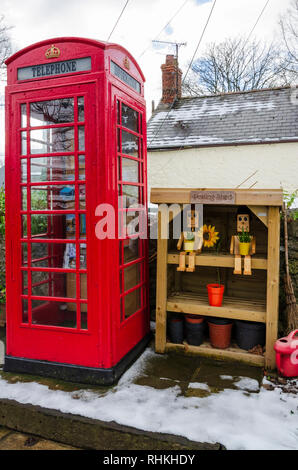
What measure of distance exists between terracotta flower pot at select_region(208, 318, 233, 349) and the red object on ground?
1.99 feet

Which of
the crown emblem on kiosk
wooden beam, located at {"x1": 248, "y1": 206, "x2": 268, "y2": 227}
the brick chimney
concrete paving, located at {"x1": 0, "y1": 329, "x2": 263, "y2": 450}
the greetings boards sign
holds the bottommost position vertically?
concrete paving, located at {"x1": 0, "y1": 329, "x2": 263, "y2": 450}

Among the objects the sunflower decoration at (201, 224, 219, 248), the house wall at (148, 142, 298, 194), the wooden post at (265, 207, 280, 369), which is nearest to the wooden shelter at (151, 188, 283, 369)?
the wooden post at (265, 207, 280, 369)

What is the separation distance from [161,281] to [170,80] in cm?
1416

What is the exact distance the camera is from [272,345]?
3625 mm

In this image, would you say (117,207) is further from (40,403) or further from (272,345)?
(272,345)

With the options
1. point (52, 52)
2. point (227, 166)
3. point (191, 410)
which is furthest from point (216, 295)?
point (227, 166)

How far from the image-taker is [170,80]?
1614cm

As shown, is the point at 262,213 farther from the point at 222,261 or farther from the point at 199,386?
the point at 199,386

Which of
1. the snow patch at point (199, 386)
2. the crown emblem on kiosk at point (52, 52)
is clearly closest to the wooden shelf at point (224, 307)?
the snow patch at point (199, 386)

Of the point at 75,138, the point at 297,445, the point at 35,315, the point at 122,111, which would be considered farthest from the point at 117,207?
the point at 297,445

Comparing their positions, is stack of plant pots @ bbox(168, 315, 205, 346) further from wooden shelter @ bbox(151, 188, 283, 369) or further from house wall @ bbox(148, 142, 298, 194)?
house wall @ bbox(148, 142, 298, 194)

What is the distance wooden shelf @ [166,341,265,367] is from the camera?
3.74 m

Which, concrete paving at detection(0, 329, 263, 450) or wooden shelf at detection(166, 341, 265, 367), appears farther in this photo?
wooden shelf at detection(166, 341, 265, 367)

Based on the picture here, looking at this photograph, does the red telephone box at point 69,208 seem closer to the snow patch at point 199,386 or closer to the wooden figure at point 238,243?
the snow patch at point 199,386
